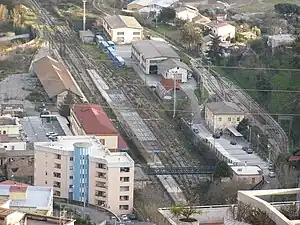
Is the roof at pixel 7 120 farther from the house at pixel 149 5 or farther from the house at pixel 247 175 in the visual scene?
the house at pixel 149 5

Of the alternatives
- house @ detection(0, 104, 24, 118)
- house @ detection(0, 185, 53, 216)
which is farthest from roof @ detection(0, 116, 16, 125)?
house @ detection(0, 185, 53, 216)

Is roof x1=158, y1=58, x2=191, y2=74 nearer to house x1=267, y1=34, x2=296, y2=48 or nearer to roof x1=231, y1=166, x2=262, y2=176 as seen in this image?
house x1=267, y1=34, x2=296, y2=48

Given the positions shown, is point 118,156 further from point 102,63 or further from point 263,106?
point 102,63

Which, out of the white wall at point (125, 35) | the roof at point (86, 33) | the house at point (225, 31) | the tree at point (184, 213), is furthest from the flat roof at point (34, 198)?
the roof at point (86, 33)

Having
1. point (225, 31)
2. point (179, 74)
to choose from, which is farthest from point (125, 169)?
point (225, 31)

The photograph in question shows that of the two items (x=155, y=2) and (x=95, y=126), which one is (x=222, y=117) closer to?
(x=95, y=126)
